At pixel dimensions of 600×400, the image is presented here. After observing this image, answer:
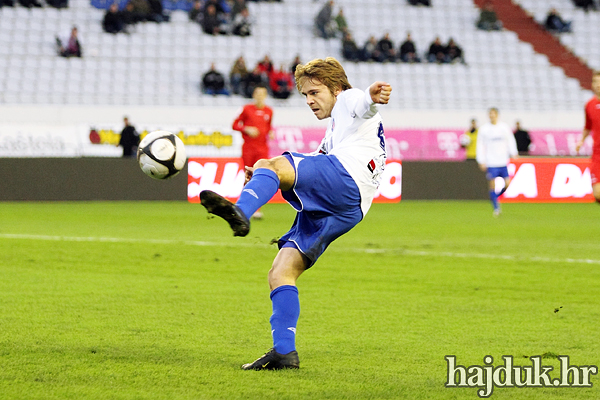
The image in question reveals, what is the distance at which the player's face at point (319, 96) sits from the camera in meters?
4.12

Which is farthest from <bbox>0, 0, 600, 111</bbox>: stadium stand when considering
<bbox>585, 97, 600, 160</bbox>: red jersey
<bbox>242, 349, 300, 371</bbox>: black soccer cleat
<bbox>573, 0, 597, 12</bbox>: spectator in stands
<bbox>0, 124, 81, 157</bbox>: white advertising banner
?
<bbox>242, 349, 300, 371</bbox>: black soccer cleat

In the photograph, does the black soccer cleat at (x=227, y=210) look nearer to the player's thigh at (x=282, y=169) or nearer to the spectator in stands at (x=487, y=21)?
the player's thigh at (x=282, y=169)

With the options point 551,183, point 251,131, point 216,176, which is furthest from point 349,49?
point 251,131

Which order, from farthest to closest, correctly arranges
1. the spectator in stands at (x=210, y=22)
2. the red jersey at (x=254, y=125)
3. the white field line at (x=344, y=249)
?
the spectator in stands at (x=210, y=22) < the red jersey at (x=254, y=125) < the white field line at (x=344, y=249)

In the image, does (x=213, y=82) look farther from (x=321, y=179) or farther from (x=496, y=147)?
(x=321, y=179)

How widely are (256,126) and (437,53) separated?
12.6 meters

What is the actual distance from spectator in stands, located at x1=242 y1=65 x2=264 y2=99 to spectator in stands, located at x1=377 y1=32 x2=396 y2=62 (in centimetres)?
434

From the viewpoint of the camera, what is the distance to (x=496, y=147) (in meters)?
15.7

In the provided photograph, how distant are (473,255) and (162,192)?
10.6m

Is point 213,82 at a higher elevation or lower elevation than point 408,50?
lower

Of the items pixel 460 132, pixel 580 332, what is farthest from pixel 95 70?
pixel 580 332

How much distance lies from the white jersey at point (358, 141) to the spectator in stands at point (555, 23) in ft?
81.3

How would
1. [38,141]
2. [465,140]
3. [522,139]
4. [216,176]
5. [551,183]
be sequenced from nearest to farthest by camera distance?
[216,176] → [38,141] → [551,183] → [465,140] → [522,139]

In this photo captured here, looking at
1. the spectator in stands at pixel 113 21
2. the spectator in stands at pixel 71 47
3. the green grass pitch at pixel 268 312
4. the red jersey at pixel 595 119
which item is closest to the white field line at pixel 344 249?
the green grass pitch at pixel 268 312
